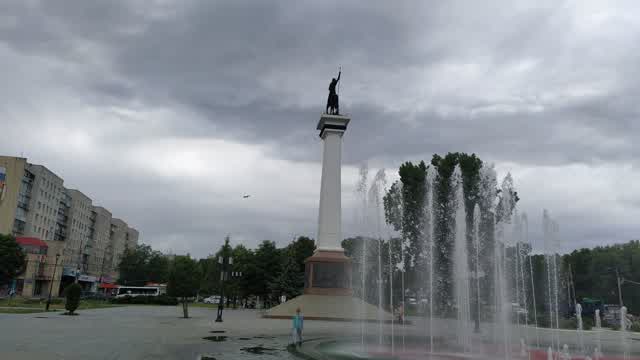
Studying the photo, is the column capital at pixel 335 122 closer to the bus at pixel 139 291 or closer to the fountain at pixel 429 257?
the fountain at pixel 429 257

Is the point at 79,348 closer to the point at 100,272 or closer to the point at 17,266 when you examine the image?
the point at 17,266

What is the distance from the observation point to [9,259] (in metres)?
48.3

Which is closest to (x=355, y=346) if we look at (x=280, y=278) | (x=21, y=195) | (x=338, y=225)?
(x=338, y=225)

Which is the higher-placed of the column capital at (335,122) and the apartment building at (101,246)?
the column capital at (335,122)

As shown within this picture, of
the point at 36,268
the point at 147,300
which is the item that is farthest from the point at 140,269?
the point at 147,300

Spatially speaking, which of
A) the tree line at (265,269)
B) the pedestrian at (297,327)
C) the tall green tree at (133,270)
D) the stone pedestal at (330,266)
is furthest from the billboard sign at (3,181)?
the pedestrian at (297,327)

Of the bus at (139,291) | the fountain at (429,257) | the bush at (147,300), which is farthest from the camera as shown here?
the bus at (139,291)

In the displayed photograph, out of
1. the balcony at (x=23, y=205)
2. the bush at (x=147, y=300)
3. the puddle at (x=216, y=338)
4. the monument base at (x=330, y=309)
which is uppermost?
the balcony at (x=23, y=205)

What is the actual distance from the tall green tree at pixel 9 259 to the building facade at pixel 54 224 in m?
10.4

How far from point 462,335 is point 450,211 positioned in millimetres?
19438

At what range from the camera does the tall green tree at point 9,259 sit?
157 ft

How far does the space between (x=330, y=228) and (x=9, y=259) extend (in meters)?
34.9

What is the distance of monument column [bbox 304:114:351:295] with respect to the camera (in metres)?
35.6

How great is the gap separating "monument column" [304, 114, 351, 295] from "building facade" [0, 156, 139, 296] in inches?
1614
